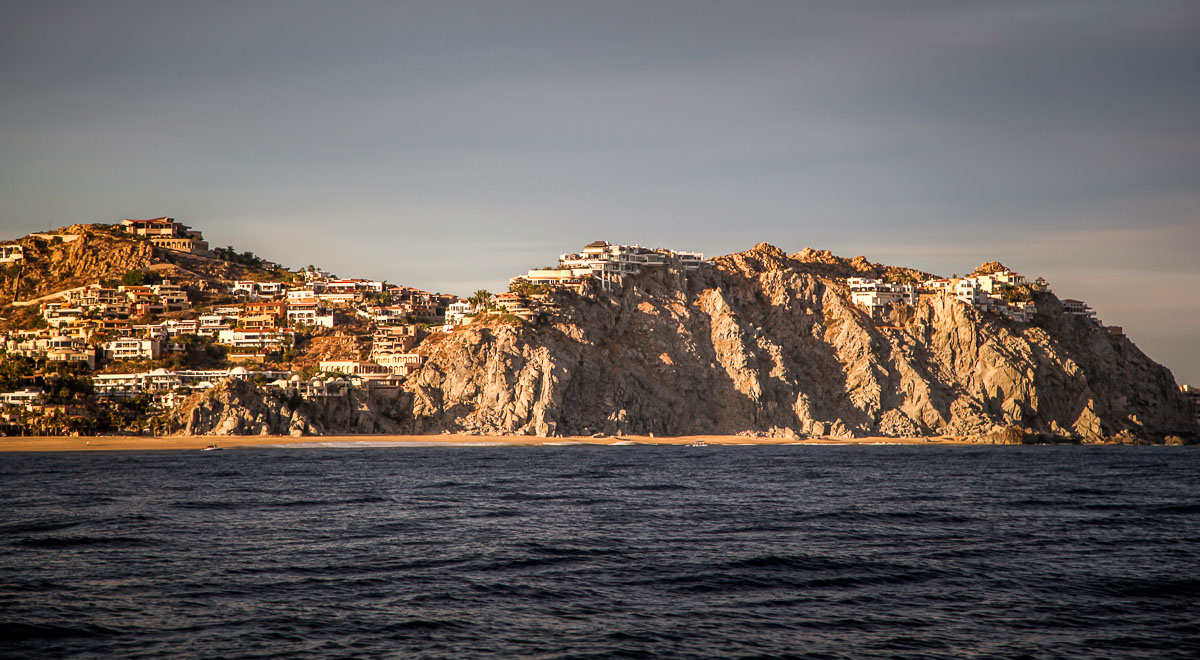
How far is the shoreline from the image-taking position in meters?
114

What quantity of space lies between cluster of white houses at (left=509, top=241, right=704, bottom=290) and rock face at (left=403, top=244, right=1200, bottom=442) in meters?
3.02

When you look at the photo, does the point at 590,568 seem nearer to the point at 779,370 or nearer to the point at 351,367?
the point at 351,367

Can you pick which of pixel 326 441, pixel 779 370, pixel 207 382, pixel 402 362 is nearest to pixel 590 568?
pixel 326 441

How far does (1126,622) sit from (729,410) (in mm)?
125290

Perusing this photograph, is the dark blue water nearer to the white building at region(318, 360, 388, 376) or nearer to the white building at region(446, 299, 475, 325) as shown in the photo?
the white building at region(318, 360, 388, 376)

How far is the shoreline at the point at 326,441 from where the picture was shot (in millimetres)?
113625

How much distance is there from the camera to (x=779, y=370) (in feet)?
520

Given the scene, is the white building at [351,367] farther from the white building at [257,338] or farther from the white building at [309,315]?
the white building at [309,315]

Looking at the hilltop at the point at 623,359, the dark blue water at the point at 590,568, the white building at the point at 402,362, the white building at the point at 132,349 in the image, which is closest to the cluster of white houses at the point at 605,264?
the hilltop at the point at 623,359

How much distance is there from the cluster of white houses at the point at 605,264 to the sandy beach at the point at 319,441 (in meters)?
37.1

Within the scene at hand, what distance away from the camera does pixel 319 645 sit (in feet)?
82.3

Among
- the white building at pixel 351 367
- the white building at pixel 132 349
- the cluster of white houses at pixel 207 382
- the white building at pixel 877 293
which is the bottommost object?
the cluster of white houses at pixel 207 382

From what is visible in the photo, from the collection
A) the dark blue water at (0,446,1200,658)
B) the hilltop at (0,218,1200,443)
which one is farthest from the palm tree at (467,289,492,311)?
the dark blue water at (0,446,1200,658)

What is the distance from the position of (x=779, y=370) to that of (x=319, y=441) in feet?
246
